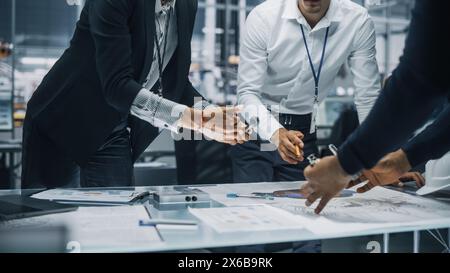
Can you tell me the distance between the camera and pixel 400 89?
0.90 m

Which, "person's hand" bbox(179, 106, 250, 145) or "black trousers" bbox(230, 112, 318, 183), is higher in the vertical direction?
"person's hand" bbox(179, 106, 250, 145)

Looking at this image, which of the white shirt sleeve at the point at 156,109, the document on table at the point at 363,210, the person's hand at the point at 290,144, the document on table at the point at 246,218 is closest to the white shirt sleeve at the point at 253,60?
the person's hand at the point at 290,144

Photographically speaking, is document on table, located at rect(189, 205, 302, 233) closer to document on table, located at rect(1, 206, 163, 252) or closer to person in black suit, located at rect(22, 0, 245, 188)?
document on table, located at rect(1, 206, 163, 252)

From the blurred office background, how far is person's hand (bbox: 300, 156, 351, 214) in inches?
16.9

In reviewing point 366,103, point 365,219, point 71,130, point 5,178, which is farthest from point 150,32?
point 5,178

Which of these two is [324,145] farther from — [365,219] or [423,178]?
[365,219]

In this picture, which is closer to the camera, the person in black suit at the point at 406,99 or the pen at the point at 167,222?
the person in black suit at the point at 406,99

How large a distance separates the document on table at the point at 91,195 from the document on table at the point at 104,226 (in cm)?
9

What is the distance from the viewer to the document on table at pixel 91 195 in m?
1.28

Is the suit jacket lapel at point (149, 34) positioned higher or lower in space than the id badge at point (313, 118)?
higher

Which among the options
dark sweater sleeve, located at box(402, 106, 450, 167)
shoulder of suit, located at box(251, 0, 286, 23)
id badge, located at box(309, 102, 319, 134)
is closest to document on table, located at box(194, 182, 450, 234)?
dark sweater sleeve, located at box(402, 106, 450, 167)

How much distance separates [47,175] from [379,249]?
1195 mm

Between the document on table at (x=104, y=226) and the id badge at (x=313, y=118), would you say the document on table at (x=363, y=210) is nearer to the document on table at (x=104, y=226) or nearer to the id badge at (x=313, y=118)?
the document on table at (x=104, y=226)

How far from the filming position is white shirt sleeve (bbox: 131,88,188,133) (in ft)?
5.00
